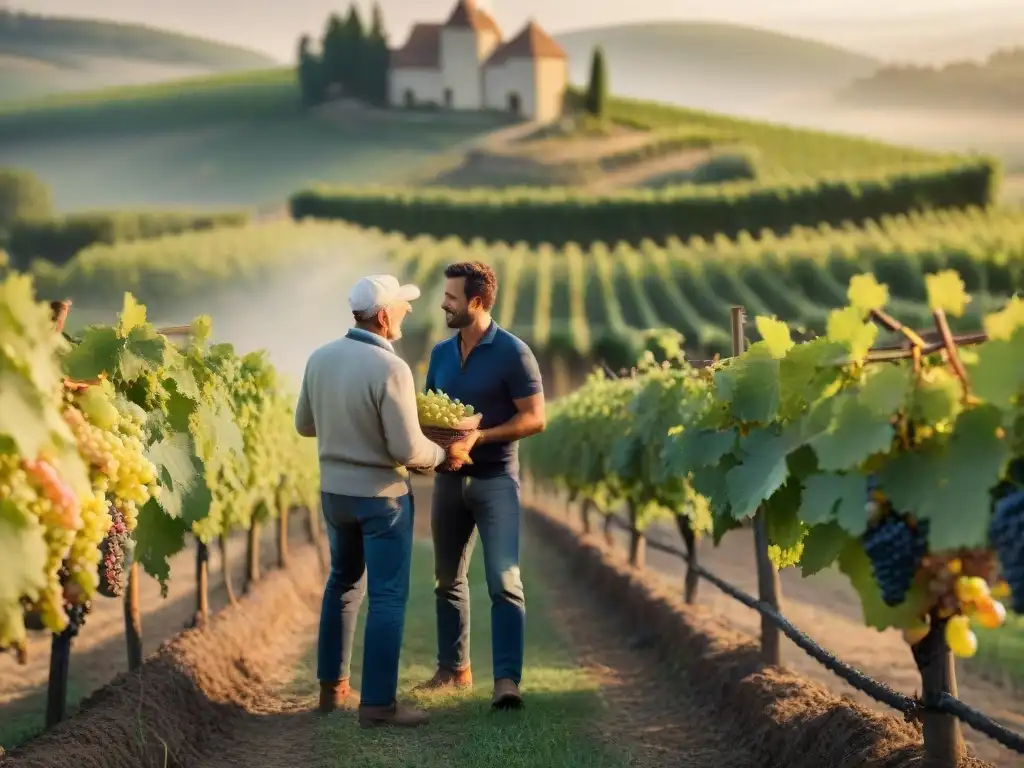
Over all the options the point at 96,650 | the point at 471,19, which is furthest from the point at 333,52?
the point at 96,650

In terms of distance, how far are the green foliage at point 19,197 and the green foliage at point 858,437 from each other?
72.5 metres

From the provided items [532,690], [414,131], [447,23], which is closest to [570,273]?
[532,690]

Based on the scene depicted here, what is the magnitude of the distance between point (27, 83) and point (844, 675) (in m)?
109

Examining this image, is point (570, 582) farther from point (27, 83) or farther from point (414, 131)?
point (27, 83)

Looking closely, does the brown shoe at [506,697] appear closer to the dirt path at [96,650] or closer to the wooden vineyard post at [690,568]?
the dirt path at [96,650]

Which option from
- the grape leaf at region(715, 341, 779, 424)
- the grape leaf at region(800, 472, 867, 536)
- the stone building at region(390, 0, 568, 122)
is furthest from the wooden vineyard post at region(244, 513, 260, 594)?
the stone building at region(390, 0, 568, 122)

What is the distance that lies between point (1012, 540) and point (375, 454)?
279cm

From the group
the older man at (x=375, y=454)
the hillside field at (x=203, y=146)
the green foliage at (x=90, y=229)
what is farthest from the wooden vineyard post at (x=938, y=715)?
the hillside field at (x=203, y=146)

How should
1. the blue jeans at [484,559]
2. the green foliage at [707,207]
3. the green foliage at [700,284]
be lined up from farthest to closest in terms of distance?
the green foliage at [707,207] → the green foliage at [700,284] → the blue jeans at [484,559]

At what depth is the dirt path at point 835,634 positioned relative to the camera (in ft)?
26.0

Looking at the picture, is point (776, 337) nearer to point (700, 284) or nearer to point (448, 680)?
point (448, 680)

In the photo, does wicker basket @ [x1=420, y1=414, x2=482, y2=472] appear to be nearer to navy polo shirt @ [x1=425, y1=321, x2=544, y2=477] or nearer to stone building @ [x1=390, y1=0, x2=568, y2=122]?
navy polo shirt @ [x1=425, y1=321, x2=544, y2=477]

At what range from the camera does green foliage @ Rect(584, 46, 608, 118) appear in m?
85.1

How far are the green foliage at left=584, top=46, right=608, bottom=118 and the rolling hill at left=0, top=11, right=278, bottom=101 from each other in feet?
130
